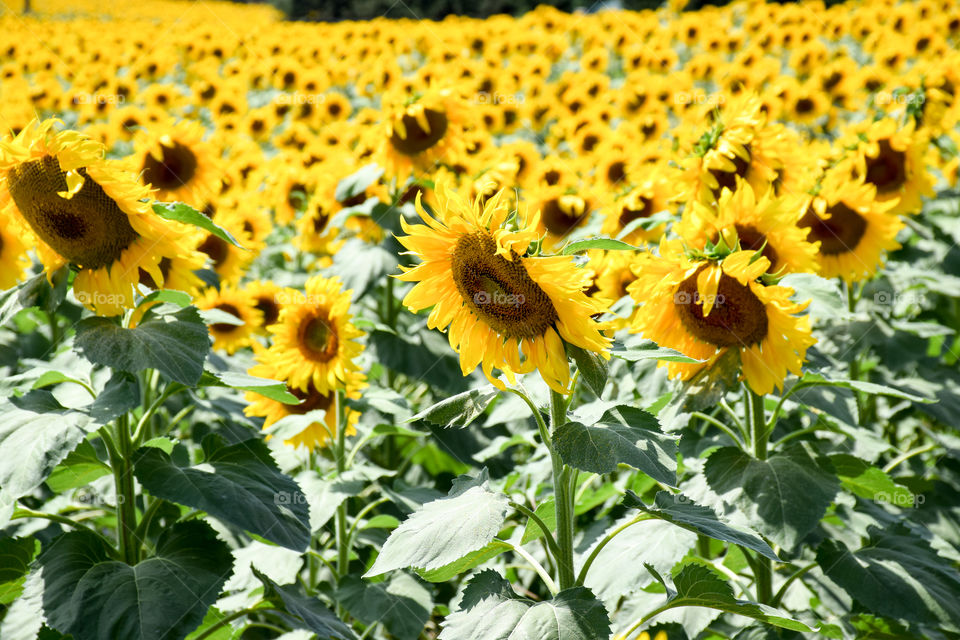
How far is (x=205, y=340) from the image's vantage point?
6.94 feet

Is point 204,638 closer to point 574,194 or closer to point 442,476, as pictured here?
point 442,476

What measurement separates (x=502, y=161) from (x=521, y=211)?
0.32m

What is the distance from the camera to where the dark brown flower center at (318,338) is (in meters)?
2.90

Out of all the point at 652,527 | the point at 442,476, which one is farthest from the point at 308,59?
the point at 652,527

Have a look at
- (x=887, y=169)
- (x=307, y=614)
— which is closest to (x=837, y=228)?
(x=887, y=169)

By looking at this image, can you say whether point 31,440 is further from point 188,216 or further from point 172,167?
point 172,167

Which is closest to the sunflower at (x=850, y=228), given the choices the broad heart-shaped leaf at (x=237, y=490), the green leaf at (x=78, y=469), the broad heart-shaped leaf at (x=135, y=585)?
the broad heart-shaped leaf at (x=237, y=490)

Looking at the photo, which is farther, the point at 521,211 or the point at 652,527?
the point at 521,211

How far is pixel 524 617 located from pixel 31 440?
113 centimetres

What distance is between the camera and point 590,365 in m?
1.80

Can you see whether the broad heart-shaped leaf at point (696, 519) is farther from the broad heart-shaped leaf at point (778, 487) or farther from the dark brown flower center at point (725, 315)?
the dark brown flower center at point (725, 315)

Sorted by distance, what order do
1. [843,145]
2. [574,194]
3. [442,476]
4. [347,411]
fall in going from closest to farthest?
[347,411] → [843,145] → [442,476] → [574,194]

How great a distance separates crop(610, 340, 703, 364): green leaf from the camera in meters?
1.73

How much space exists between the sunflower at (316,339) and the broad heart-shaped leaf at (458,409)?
3.36 feet
